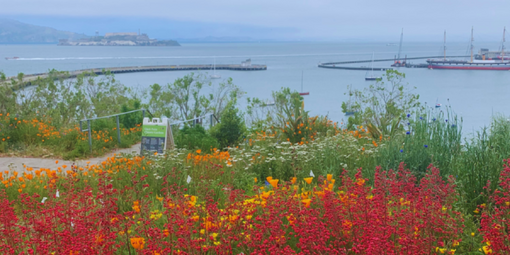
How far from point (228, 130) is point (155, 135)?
179 cm

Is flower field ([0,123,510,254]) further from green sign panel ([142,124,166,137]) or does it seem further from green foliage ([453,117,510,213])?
green sign panel ([142,124,166,137])

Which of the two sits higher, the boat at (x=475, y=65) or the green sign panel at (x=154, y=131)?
the boat at (x=475, y=65)

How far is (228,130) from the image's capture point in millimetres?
9961

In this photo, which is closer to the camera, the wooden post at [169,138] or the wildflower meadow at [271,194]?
the wildflower meadow at [271,194]

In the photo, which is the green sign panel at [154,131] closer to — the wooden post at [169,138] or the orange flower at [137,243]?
the wooden post at [169,138]

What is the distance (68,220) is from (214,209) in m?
1.18

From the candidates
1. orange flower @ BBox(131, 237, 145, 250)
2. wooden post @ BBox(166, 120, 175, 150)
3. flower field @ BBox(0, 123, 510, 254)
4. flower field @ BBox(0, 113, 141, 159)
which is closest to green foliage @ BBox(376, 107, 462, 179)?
flower field @ BBox(0, 123, 510, 254)

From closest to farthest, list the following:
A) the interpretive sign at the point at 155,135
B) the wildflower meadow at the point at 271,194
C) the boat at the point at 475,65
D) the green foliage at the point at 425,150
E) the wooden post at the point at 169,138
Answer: the wildflower meadow at the point at 271,194 < the green foliage at the point at 425,150 < the interpretive sign at the point at 155,135 < the wooden post at the point at 169,138 < the boat at the point at 475,65

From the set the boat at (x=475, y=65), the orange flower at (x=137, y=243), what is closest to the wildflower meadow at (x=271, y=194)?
the orange flower at (x=137, y=243)

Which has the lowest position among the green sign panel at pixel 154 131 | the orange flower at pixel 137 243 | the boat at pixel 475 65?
the green sign panel at pixel 154 131

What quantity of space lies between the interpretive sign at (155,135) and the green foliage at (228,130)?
1.43 meters

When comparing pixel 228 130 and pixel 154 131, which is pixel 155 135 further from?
pixel 228 130

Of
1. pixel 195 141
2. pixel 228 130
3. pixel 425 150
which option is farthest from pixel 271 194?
pixel 228 130

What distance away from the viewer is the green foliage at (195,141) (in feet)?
30.0
